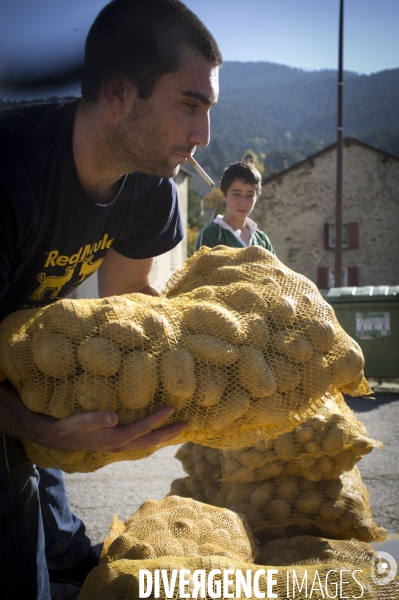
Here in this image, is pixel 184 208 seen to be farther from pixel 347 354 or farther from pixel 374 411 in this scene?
pixel 347 354

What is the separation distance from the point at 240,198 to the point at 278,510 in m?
2.70

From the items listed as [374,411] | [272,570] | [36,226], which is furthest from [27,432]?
[374,411]

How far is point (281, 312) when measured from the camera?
179 cm

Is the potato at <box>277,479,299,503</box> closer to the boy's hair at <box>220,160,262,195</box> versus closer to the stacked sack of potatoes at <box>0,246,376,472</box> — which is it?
the stacked sack of potatoes at <box>0,246,376,472</box>

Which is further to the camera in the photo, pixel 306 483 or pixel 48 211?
pixel 306 483

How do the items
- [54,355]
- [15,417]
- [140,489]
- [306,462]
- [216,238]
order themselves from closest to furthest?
[54,355]
[15,417]
[306,462]
[140,489]
[216,238]

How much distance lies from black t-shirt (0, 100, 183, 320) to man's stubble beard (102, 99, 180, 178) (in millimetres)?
148

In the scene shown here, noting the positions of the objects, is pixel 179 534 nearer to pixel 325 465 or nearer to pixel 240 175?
pixel 325 465

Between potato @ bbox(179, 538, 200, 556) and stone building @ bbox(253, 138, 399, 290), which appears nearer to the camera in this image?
potato @ bbox(179, 538, 200, 556)

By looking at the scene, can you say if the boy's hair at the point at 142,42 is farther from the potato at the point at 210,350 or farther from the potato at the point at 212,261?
the potato at the point at 210,350

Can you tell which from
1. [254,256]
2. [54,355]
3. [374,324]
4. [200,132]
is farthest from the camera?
[374,324]

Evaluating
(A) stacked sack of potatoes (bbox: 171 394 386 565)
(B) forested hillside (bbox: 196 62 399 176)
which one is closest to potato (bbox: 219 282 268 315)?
(A) stacked sack of potatoes (bbox: 171 394 386 565)

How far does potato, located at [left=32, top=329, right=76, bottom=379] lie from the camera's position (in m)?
1.51

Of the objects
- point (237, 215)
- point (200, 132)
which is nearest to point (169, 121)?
point (200, 132)
